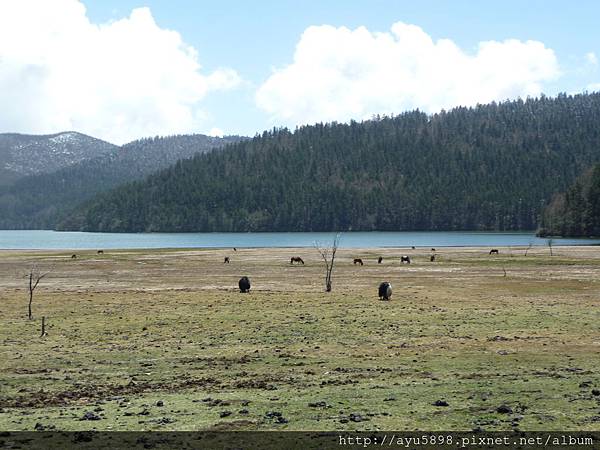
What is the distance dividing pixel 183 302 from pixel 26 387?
78.4 feet

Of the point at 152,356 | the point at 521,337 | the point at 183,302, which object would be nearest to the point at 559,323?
the point at 521,337

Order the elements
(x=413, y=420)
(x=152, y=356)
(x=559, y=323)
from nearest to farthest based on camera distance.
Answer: (x=413, y=420) → (x=152, y=356) → (x=559, y=323)

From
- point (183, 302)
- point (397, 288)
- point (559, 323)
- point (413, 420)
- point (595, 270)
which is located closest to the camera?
point (413, 420)

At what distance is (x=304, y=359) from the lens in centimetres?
2438

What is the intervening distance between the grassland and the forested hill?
453 ft

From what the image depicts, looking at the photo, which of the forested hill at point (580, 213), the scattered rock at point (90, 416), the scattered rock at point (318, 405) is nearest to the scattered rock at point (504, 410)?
the scattered rock at point (318, 405)

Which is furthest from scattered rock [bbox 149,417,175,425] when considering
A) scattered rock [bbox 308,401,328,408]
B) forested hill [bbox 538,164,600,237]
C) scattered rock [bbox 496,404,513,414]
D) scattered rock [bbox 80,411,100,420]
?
forested hill [bbox 538,164,600,237]

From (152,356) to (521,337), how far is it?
15.6 metres

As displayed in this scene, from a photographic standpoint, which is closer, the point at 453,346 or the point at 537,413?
the point at 537,413

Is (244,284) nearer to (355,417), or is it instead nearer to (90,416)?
(90,416)

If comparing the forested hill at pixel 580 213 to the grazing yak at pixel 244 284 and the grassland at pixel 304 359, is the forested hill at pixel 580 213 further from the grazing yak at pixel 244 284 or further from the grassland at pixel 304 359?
the grazing yak at pixel 244 284

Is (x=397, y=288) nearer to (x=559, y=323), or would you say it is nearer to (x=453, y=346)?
(x=559, y=323)

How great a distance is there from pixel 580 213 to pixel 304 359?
178443mm

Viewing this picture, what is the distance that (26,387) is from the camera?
20.0 m
